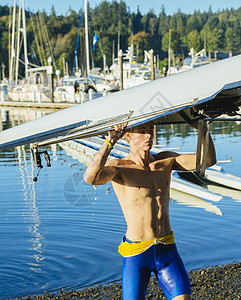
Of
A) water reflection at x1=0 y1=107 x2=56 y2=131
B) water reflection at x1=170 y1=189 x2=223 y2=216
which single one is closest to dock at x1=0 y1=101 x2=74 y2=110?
water reflection at x1=0 y1=107 x2=56 y2=131

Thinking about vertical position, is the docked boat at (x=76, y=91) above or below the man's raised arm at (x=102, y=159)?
below

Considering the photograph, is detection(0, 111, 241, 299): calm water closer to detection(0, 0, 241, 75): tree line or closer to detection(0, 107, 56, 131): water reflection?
detection(0, 107, 56, 131): water reflection

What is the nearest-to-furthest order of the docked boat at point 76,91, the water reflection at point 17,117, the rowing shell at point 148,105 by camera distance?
the rowing shell at point 148,105 → the water reflection at point 17,117 → the docked boat at point 76,91

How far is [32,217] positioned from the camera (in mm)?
9070

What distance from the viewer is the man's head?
3.85 meters

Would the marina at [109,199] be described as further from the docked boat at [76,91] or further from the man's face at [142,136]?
the docked boat at [76,91]

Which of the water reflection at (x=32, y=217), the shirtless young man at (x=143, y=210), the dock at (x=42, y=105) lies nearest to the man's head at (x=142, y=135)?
the shirtless young man at (x=143, y=210)

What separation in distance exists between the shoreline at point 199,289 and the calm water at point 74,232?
0.86 feet

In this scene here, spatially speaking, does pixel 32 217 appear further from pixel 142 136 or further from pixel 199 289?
pixel 142 136

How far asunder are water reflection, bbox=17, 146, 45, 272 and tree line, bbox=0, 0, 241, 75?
114 m

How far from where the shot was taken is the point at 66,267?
6.48 metres

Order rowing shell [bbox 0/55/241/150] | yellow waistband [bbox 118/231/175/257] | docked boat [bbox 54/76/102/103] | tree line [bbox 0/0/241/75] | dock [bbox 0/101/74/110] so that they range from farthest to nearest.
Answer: tree line [bbox 0/0/241/75]
docked boat [bbox 54/76/102/103]
dock [bbox 0/101/74/110]
yellow waistband [bbox 118/231/175/257]
rowing shell [bbox 0/55/241/150]

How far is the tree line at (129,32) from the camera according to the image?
13175 centimetres

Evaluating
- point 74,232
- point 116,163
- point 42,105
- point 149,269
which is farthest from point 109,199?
point 42,105
